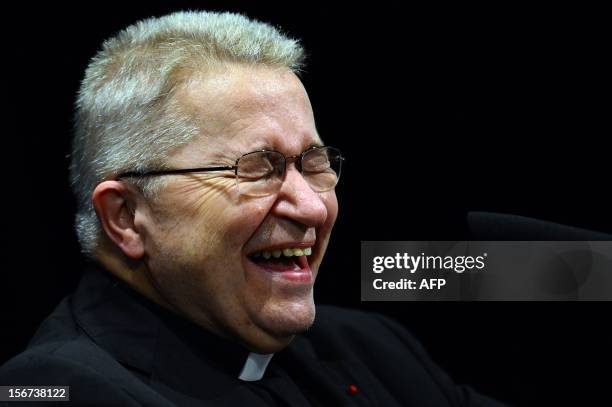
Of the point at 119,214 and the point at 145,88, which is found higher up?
the point at 145,88

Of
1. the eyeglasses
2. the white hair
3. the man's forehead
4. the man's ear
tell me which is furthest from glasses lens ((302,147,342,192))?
the man's ear

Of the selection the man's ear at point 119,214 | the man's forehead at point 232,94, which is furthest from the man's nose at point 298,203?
the man's ear at point 119,214

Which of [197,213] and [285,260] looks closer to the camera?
[197,213]

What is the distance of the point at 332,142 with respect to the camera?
3164 millimetres

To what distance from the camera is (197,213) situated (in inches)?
84.5

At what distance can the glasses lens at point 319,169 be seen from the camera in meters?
2.30

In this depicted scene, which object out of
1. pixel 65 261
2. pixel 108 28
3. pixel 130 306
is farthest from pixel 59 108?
pixel 130 306

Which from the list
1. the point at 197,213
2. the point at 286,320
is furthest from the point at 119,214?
the point at 286,320

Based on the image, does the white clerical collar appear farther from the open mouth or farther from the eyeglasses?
the eyeglasses

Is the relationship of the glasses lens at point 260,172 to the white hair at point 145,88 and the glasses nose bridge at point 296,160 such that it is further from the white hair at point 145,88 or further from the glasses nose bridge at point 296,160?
the white hair at point 145,88

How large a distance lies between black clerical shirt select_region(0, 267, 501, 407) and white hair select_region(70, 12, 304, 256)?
21cm

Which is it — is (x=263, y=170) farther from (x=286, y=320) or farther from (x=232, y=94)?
(x=286, y=320)

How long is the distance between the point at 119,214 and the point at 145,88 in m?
0.30

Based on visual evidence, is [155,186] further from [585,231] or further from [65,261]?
[585,231]
